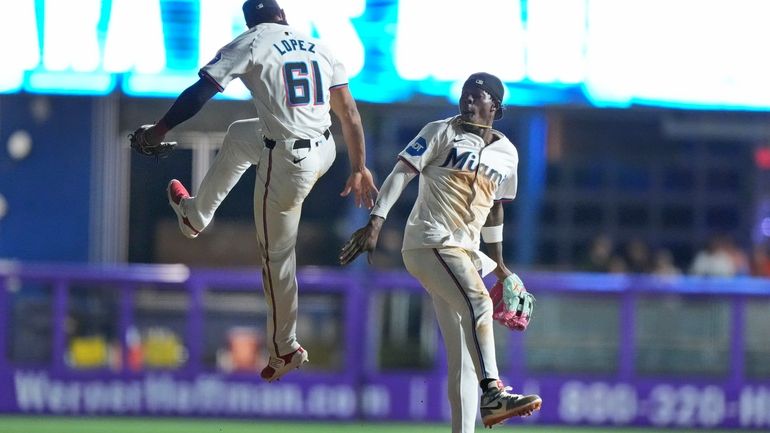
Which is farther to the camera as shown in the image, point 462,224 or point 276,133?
point 462,224

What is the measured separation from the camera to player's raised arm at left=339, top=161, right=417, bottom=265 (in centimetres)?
643

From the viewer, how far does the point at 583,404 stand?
39.1 feet

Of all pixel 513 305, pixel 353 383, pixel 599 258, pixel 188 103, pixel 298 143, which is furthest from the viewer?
pixel 599 258

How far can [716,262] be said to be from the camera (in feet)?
43.2

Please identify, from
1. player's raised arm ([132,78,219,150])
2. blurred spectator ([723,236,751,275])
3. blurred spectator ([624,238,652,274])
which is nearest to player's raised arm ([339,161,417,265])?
player's raised arm ([132,78,219,150])

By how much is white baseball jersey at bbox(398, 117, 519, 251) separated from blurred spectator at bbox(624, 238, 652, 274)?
6.41 meters

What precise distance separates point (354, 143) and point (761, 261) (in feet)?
25.0

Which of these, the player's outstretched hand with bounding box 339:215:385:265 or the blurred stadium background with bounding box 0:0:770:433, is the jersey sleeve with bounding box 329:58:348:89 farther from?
the blurred stadium background with bounding box 0:0:770:433

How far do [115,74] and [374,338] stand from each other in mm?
3380

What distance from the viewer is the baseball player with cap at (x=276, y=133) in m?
6.39

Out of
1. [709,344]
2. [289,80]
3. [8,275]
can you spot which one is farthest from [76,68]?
[289,80]

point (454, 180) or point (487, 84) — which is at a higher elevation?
point (487, 84)

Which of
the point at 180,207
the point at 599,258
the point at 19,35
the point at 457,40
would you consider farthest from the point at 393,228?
the point at 180,207

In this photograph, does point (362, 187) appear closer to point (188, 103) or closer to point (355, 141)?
point (355, 141)
